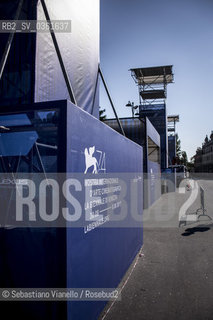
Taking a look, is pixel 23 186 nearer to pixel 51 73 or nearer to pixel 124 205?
pixel 51 73

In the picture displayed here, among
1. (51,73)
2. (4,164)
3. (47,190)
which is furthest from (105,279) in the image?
(51,73)

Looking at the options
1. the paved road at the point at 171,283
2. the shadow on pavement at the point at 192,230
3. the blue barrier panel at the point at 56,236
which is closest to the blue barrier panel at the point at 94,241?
the blue barrier panel at the point at 56,236

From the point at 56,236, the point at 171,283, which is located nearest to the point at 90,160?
the point at 56,236

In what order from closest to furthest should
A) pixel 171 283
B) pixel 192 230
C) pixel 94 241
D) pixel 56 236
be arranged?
1. pixel 56 236
2. pixel 94 241
3. pixel 171 283
4. pixel 192 230

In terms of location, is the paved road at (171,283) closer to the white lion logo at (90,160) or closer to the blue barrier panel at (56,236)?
the blue barrier panel at (56,236)

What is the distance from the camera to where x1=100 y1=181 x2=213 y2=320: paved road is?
3732 mm

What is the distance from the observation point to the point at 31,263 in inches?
116

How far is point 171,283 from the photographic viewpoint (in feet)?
15.6

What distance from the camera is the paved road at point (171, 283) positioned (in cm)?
373

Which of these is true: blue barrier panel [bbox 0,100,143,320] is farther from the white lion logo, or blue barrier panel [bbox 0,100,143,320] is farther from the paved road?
the paved road

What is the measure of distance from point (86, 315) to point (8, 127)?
2654 mm

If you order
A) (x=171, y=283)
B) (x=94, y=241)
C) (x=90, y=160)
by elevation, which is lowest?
(x=171, y=283)

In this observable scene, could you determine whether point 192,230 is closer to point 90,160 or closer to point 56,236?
point 90,160

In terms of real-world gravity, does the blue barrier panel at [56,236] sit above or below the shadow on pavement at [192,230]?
above
